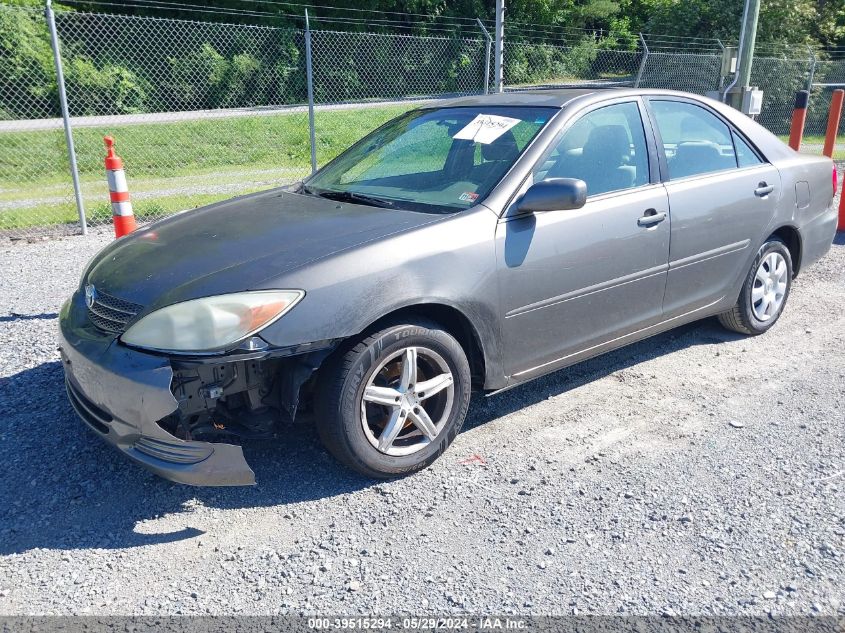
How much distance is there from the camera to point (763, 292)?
5.11m

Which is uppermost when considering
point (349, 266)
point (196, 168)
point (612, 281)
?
point (349, 266)

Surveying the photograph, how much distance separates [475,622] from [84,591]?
1.42 meters

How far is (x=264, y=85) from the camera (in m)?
21.5

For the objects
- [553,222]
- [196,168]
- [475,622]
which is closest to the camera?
[475,622]

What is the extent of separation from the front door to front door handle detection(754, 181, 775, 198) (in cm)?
96

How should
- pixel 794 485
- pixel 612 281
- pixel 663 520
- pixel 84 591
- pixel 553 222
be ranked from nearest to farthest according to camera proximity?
pixel 84 591 → pixel 663 520 → pixel 794 485 → pixel 553 222 → pixel 612 281

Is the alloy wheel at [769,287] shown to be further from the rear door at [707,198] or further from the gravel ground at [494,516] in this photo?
the gravel ground at [494,516]

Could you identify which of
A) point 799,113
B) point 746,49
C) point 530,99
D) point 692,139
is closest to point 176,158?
point 746,49

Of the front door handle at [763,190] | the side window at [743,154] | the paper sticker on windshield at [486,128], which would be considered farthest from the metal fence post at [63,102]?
the front door handle at [763,190]

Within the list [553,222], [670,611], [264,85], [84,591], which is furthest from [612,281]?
[264,85]

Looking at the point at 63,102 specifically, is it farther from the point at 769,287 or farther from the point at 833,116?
the point at 833,116

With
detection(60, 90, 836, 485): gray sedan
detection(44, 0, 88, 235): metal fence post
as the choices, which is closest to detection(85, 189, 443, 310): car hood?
detection(60, 90, 836, 485): gray sedan

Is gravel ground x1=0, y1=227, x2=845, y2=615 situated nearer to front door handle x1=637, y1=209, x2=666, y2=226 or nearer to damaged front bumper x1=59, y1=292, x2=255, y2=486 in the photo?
damaged front bumper x1=59, y1=292, x2=255, y2=486

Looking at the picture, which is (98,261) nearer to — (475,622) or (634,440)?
(475,622)
